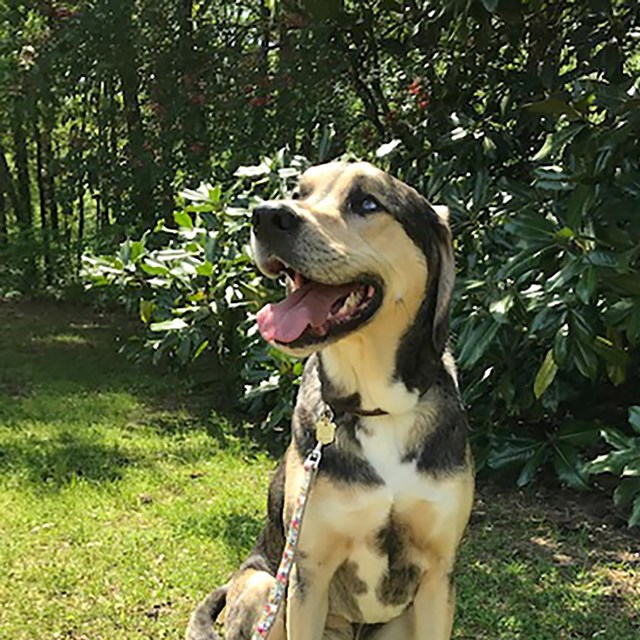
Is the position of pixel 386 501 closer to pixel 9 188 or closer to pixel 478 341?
pixel 478 341

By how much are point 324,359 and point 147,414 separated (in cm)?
540

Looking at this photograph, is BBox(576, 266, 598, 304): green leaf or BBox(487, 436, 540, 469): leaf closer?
BBox(576, 266, 598, 304): green leaf

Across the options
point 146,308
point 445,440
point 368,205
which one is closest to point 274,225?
point 368,205

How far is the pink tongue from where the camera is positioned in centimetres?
248

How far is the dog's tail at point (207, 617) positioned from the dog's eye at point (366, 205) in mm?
1569

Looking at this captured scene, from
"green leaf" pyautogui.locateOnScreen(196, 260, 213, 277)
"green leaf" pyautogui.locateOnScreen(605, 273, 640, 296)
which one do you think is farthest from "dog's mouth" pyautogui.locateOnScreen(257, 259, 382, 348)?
"green leaf" pyautogui.locateOnScreen(196, 260, 213, 277)

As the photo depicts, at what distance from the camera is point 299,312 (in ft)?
8.23

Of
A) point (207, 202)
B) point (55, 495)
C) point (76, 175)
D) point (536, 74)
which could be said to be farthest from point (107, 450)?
point (76, 175)

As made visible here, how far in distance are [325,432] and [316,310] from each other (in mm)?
414

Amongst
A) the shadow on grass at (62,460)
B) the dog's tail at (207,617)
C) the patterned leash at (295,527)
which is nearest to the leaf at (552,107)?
the patterned leash at (295,527)

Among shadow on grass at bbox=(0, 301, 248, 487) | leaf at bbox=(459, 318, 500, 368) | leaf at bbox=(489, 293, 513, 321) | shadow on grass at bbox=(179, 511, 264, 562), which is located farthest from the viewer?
shadow on grass at bbox=(0, 301, 248, 487)

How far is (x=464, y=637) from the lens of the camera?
4016mm

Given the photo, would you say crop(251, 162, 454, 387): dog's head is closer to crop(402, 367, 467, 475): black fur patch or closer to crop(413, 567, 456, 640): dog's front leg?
crop(402, 367, 467, 475): black fur patch

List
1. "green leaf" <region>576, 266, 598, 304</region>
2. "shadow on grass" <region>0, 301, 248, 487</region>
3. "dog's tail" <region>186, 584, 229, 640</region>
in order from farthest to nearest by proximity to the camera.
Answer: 1. "shadow on grass" <region>0, 301, 248, 487</region>
2. "green leaf" <region>576, 266, 598, 304</region>
3. "dog's tail" <region>186, 584, 229, 640</region>
